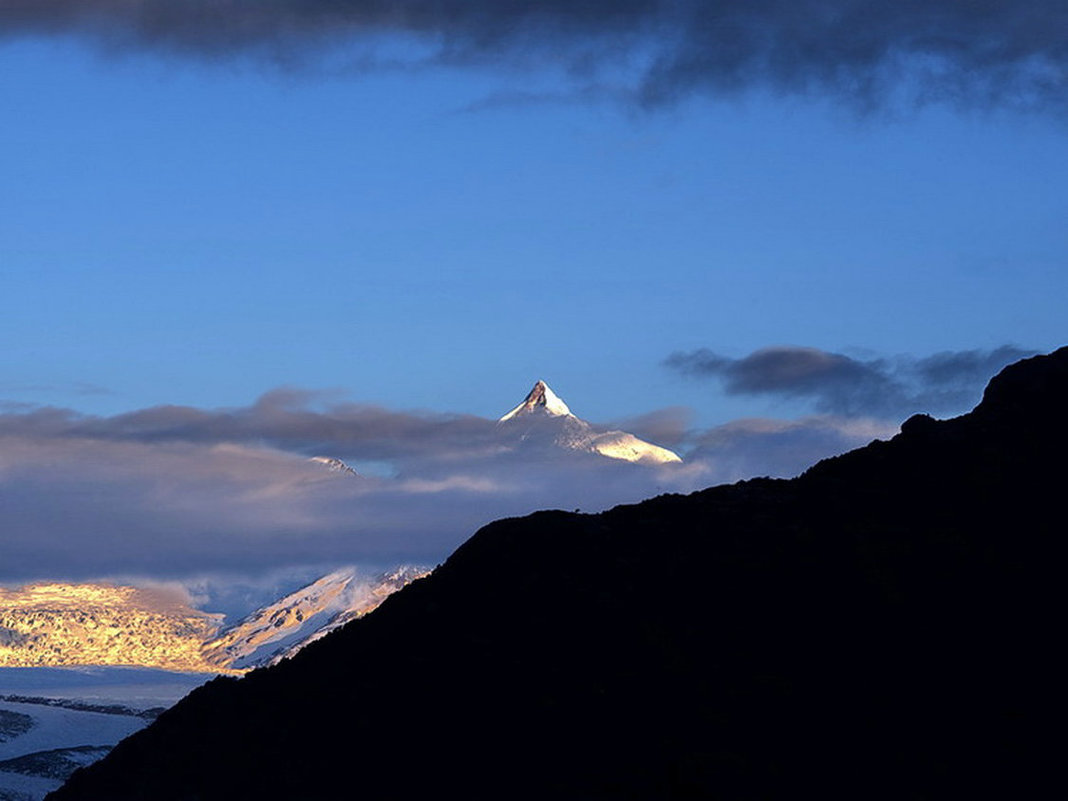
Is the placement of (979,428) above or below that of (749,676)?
above

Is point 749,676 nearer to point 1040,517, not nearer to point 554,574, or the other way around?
point 554,574

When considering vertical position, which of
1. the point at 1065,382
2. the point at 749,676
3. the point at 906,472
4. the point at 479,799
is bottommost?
the point at 479,799

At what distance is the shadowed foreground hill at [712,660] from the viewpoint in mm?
64312

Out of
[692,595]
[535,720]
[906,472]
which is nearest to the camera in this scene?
[535,720]

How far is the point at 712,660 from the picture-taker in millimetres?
70250

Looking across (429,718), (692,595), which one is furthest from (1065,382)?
(429,718)

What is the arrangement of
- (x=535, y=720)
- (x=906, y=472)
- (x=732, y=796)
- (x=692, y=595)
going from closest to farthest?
(x=732, y=796), (x=535, y=720), (x=692, y=595), (x=906, y=472)

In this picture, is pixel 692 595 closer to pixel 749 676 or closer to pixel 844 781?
pixel 749 676

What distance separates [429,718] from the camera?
69938mm

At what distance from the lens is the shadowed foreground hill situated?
2532 inches

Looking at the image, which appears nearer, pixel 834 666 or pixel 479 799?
pixel 479 799

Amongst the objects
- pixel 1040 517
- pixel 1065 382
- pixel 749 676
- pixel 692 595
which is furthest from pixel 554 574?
pixel 1065 382

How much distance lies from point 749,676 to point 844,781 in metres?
7.83

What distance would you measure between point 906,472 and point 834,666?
56.7 ft
